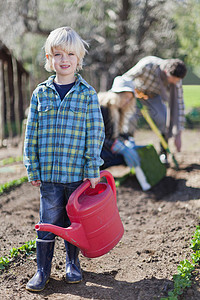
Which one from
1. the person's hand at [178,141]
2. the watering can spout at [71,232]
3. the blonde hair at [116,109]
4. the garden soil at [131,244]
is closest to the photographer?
the watering can spout at [71,232]

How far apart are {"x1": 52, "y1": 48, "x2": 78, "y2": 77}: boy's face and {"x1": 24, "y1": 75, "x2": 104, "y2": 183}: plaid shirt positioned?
100 millimetres

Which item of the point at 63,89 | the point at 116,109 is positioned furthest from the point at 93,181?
the point at 116,109

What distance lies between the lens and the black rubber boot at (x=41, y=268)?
243cm

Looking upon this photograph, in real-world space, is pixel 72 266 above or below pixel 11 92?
below

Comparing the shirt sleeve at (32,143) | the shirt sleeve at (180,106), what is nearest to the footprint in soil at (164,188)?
the shirt sleeve at (180,106)

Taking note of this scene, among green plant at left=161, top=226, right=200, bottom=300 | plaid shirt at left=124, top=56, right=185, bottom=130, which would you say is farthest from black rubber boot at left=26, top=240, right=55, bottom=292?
plaid shirt at left=124, top=56, right=185, bottom=130

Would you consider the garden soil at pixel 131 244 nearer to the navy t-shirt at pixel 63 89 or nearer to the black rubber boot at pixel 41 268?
the black rubber boot at pixel 41 268

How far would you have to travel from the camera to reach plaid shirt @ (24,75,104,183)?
2365 millimetres

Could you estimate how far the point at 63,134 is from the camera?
2.36 m

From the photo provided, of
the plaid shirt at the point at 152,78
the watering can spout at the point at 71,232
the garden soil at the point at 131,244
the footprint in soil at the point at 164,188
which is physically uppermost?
the plaid shirt at the point at 152,78

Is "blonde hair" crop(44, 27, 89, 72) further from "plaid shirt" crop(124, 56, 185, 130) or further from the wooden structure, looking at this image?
the wooden structure

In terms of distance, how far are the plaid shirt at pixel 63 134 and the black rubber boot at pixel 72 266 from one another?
51 centimetres

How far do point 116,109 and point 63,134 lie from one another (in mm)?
2198

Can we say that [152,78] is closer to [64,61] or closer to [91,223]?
[64,61]
